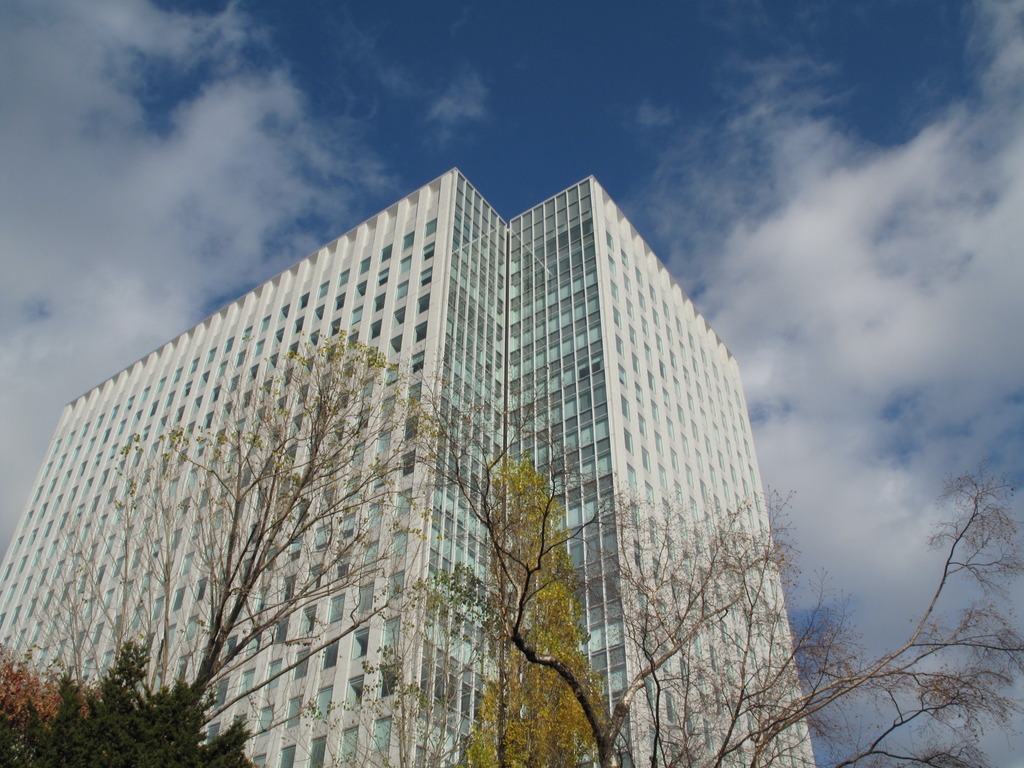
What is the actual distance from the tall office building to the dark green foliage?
62.1 feet

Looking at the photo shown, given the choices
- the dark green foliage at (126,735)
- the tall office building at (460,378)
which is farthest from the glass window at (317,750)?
the dark green foliage at (126,735)

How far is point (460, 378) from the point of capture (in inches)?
1746

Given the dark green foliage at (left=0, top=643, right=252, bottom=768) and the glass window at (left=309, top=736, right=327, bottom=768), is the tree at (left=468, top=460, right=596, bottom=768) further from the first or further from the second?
the glass window at (left=309, top=736, right=327, bottom=768)

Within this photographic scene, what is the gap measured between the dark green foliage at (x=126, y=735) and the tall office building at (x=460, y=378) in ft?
62.1

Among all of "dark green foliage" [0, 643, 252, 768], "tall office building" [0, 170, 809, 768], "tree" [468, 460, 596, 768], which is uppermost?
→ "tall office building" [0, 170, 809, 768]

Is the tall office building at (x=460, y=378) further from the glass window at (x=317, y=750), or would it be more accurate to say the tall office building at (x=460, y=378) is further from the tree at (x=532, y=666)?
the tree at (x=532, y=666)

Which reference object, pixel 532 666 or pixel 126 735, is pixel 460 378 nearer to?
pixel 532 666

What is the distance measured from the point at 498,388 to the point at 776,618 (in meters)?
32.9

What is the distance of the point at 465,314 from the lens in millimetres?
47562

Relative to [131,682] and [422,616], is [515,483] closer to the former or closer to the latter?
[422,616]

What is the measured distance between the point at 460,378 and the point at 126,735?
3221 cm

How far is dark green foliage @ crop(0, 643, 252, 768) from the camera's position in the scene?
40.9 feet

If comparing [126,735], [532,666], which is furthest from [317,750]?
[126,735]

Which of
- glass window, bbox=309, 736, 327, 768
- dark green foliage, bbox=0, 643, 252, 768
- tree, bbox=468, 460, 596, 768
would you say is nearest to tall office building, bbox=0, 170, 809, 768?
glass window, bbox=309, 736, 327, 768
